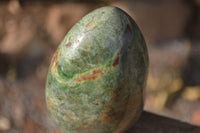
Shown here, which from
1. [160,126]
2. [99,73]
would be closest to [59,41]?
[160,126]

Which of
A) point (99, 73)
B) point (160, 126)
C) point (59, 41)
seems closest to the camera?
point (99, 73)

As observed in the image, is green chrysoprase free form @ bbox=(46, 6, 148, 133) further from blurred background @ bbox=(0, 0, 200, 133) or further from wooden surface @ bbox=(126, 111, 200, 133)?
blurred background @ bbox=(0, 0, 200, 133)

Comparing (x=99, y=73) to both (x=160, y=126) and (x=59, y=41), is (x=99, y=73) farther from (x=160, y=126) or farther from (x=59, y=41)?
(x=59, y=41)

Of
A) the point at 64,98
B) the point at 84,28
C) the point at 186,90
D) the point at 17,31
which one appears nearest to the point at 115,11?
the point at 84,28

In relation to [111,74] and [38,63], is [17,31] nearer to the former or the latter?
[38,63]

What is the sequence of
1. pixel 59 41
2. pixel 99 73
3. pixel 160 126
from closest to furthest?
pixel 99 73, pixel 160 126, pixel 59 41

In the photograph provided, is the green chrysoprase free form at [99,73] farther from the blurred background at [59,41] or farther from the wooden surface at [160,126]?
the blurred background at [59,41]
